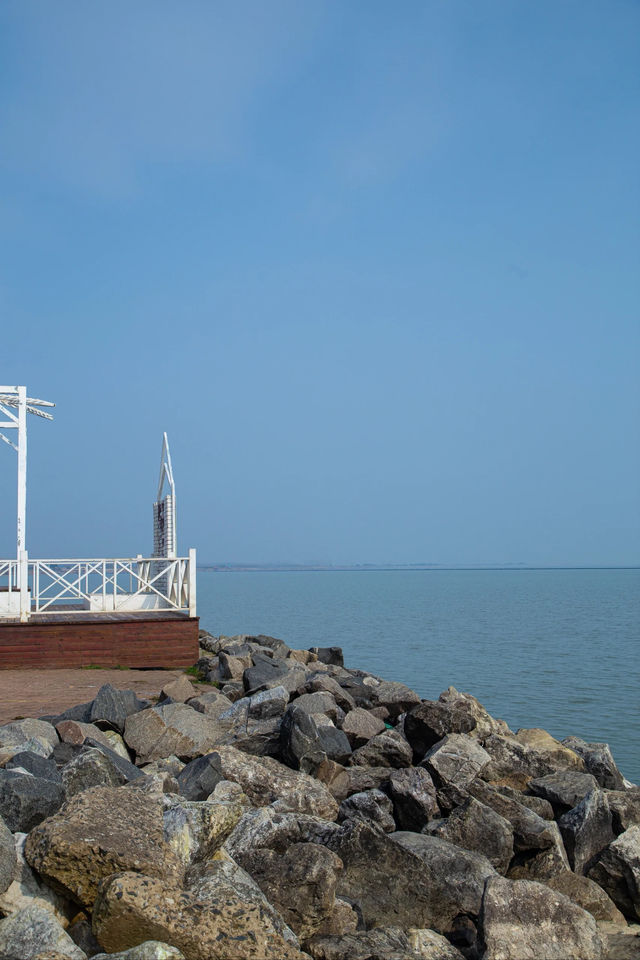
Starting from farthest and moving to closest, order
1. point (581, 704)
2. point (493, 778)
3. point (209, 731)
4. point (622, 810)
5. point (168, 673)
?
point (581, 704), point (168, 673), point (209, 731), point (493, 778), point (622, 810)

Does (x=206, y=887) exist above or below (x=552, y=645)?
above

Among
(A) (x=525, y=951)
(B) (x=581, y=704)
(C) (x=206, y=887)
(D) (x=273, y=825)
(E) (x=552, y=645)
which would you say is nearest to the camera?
(C) (x=206, y=887)

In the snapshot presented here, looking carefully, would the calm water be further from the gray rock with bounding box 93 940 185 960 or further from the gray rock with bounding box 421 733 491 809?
the gray rock with bounding box 93 940 185 960

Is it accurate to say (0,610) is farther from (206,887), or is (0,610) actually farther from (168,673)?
(206,887)

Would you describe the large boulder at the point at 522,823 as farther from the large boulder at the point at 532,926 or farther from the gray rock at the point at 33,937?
the gray rock at the point at 33,937

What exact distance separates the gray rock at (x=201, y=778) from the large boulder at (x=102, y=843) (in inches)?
59.9

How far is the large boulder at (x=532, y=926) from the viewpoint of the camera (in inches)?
204

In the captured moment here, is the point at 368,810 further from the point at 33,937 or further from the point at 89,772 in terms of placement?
the point at 33,937

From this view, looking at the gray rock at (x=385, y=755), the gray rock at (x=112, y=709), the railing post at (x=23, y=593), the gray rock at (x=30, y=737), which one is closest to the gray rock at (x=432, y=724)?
the gray rock at (x=385, y=755)

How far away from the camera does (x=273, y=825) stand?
625 centimetres

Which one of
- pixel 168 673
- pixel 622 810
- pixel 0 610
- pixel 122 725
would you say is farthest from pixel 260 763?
pixel 0 610

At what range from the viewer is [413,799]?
7504 millimetres

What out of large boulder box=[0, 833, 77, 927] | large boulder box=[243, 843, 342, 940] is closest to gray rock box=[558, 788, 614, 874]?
large boulder box=[243, 843, 342, 940]

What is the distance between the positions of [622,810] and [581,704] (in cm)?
1191
